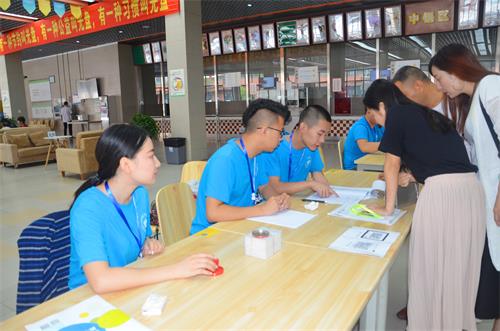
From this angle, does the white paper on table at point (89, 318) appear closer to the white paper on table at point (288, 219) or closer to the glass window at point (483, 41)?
the white paper on table at point (288, 219)

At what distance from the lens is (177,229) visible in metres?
2.07

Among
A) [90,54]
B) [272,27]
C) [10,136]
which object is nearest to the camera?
[10,136]

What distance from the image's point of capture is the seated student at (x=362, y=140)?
3.45m

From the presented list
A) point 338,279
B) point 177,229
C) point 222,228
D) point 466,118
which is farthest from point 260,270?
point 466,118

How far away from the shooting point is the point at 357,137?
357 centimetres

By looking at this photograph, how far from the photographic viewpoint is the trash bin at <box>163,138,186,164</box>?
7.21 meters

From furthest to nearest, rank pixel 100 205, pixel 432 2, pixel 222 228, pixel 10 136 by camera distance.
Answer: pixel 10 136
pixel 432 2
pixel 222 228
pixel 100 205

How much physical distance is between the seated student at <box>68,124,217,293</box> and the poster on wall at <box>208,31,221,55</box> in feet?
30.1

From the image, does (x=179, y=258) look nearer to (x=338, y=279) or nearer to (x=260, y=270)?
(x=260, y=270)

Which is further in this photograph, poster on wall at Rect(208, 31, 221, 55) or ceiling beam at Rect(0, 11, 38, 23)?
poster on wall at Rect(208, 31, 221, 55)

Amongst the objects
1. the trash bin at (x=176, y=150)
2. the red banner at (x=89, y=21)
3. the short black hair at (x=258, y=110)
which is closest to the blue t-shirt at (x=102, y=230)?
the short black hair at (x=258, y=110)

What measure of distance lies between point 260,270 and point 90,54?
1333 centimetres

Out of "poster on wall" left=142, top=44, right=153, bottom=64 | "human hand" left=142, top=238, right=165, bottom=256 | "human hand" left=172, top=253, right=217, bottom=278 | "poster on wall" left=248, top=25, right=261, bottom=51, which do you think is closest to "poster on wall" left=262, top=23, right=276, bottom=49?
"poster on wall" left=248, top=25, right=261, bottom=51

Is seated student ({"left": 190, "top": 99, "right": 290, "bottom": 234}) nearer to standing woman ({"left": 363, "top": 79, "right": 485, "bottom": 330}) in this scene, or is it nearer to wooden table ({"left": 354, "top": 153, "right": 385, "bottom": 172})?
standing woman ({"left": 363, "top": 79, "right": 485, "bottom": 330})
